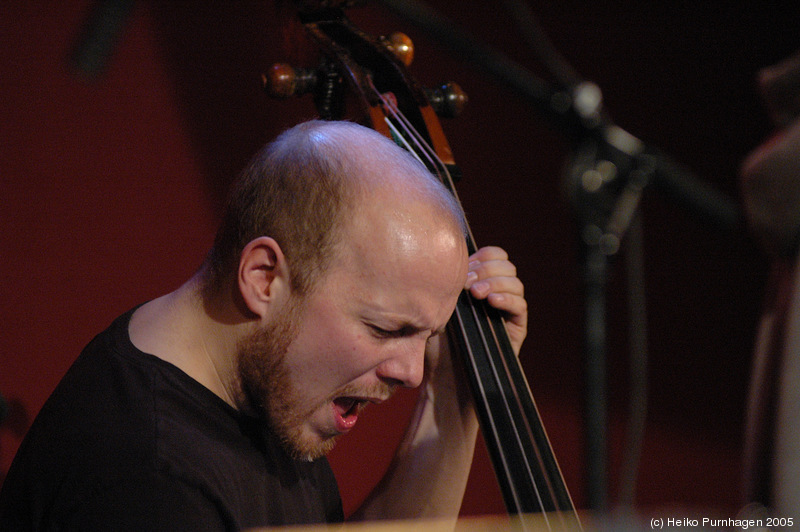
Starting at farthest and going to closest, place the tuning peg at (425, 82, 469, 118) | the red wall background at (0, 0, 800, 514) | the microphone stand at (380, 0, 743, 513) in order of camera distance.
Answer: the red wall background at (0, 0, 800, 514), the tuning peg at (425, 82, 469, 118), the microphone stand at (380, 0, 743, 513)

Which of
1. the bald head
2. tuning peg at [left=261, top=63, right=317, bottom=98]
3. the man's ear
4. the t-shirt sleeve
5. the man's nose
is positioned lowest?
the t-shirt sleeve

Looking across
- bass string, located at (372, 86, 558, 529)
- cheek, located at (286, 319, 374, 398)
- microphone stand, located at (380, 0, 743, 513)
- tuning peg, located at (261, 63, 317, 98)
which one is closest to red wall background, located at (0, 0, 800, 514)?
tuning peg, located at (261, 63, 317, 98)

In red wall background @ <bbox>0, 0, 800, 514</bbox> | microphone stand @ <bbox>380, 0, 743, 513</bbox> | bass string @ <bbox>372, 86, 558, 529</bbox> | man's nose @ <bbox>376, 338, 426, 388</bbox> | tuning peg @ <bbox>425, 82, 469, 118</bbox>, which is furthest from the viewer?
red wall background @ <bbox>0, 0, 800, 514</bbox>

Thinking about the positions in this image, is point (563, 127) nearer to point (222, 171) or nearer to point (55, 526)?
point (55, 526)

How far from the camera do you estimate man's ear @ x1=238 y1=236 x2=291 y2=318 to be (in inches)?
41.1

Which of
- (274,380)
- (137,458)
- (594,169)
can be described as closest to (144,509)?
(137,458)

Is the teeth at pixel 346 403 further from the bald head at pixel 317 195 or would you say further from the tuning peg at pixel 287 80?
the tuning peg at pixel 287 80

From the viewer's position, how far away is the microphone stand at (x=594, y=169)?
2.21 ft

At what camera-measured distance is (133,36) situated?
5.77 feet

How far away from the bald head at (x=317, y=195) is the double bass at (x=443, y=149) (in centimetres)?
15

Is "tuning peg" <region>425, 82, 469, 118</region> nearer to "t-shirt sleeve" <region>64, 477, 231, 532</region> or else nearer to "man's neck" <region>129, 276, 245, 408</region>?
"man's neck" <region>129, 276, 245, 408</region>

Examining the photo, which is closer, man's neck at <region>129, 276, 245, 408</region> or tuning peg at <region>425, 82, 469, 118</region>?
man's neck at <region>129, 276, 245, 408</region>

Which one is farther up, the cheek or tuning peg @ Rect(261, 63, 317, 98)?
tuning peg @ Rect(261, 63, 317, 98)

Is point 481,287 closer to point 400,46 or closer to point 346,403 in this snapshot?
point 346,403
